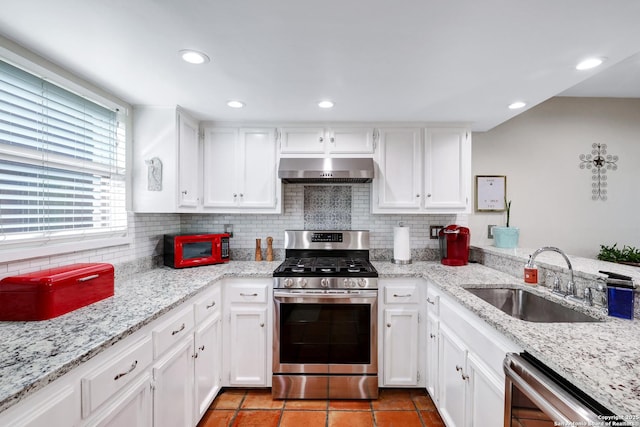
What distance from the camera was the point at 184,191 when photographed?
2.48 m

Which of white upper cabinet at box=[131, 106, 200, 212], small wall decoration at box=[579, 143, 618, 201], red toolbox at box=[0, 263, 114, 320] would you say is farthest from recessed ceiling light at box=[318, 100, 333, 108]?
small wall decoration at box=[579, 143, 618, 201]

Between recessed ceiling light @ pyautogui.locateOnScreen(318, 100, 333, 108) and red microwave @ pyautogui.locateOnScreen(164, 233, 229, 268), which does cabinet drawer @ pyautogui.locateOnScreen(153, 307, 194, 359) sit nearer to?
red microwave @ pyautogui.locateOnScreen(164, 233, 229, 268)

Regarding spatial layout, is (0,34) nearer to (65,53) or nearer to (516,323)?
(65,53)

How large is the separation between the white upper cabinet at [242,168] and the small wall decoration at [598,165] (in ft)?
11.0

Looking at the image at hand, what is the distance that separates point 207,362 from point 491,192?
3.15 m

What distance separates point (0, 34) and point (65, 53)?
0.77 feet

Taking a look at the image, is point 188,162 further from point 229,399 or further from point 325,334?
point 229,399

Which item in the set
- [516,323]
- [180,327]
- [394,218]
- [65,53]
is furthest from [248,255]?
[516,323]

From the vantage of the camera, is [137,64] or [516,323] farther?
[137,64]

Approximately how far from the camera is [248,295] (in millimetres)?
2391

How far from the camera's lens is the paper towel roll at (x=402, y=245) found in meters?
2.76

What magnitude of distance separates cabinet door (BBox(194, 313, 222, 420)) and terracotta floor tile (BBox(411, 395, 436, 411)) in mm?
1557

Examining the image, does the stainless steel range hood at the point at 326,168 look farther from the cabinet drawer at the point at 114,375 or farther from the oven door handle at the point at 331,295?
the cabinet drawer at the point at 114,375

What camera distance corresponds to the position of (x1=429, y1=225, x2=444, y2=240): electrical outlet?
3035mm
